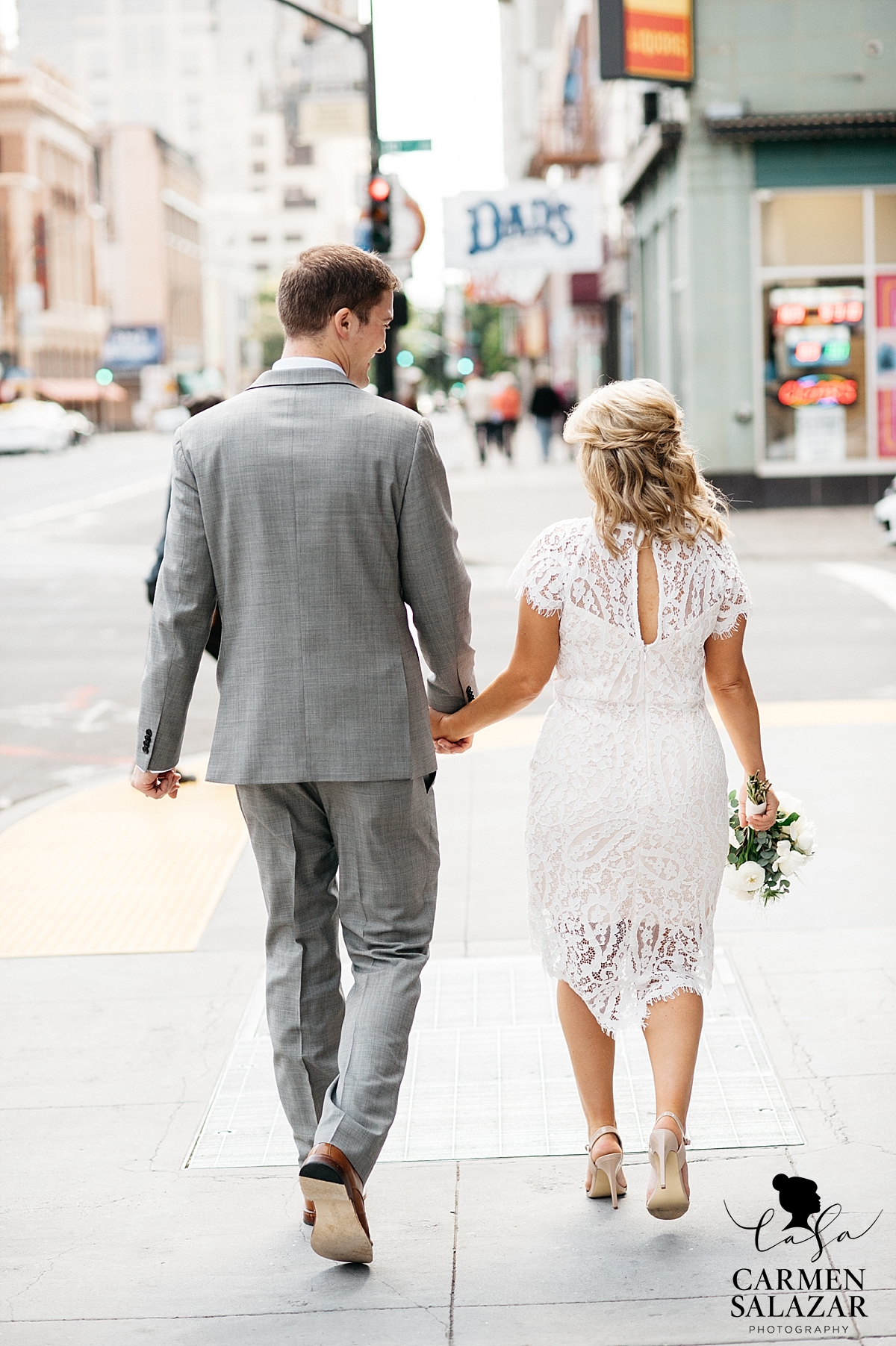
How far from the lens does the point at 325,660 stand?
3254 mm

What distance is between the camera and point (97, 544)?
878 inches

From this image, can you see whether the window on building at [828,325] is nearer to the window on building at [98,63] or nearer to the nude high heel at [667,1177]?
the nude high heel at [667,1177]

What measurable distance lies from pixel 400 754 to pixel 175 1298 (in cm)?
116

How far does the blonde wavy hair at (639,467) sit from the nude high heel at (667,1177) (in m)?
1.21

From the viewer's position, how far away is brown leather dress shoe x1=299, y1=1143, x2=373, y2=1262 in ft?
10.3

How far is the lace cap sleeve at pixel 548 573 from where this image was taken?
3400 millimetres

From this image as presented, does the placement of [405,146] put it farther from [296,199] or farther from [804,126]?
[296,199]

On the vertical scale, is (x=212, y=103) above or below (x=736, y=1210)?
above

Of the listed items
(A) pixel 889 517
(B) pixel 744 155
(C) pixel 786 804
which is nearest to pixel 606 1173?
(C) pixel 786 804

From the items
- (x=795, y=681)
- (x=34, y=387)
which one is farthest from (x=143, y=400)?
(x=795, y=681)

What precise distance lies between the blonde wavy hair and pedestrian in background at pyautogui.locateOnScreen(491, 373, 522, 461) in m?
30.9

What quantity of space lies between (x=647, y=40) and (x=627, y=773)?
65.1ft

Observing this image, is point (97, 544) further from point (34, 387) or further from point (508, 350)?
point (34, 387)

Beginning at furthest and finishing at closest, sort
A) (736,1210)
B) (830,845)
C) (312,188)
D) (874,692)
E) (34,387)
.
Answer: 1. (312,188)
2. (34,387)
3. (874,692)
4. (830,845)
5. (736,1210)
